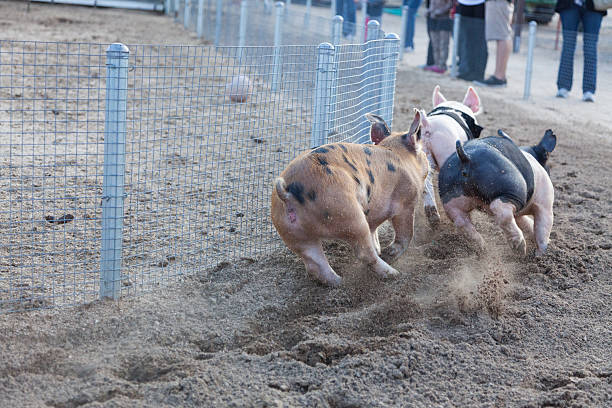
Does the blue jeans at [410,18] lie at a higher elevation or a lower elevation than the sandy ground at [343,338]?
higher

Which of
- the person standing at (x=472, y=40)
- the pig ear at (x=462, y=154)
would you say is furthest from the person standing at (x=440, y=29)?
the pig ear at (x=462, y=154)

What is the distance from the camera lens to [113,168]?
12.6 feet

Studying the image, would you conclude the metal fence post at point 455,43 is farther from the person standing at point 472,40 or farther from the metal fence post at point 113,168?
the metal fence post at point 113,168

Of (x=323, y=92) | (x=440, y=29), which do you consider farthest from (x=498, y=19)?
(x=323, y=92)

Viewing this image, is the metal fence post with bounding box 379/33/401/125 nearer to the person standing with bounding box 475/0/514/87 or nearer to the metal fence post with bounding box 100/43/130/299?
the metal fence post with bounding box 100/43/130/299

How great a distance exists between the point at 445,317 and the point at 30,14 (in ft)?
46.9

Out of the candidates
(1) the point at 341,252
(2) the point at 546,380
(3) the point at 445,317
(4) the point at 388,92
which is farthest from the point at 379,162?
(4) the point at 388,92

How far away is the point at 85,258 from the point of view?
4512mm

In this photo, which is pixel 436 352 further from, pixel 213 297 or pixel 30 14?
pixel 30 14

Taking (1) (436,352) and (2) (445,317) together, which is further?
(2) (445,317)

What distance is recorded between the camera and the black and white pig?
179 inches

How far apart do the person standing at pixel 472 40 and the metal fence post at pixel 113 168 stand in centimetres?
1000

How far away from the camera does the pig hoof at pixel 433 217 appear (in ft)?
18.0

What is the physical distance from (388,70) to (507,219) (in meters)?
2.27
